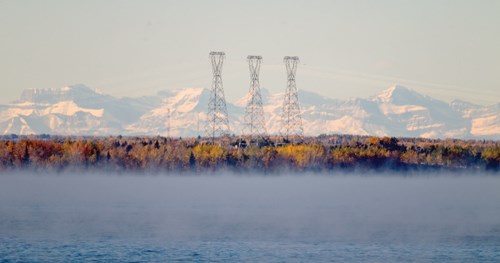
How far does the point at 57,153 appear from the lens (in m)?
165

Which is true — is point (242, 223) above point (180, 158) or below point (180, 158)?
below

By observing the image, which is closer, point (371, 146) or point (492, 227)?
point (492, 227)

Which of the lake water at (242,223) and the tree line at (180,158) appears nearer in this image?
the lake water at (242,223)

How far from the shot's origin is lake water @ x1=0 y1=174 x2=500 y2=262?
6419 centimetres

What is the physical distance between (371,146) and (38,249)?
444 feet

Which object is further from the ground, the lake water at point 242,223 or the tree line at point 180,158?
the tree line at point 180,158

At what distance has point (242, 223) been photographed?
268 ft

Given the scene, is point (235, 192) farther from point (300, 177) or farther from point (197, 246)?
point (197, 246)

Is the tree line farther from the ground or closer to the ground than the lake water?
farther from the ground

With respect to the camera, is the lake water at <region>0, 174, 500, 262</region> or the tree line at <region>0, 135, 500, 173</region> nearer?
the lake water at <region>0, 174, 500, 262</region>

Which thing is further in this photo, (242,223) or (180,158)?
(180,158)

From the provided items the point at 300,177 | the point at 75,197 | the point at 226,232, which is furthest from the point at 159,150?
the point at 226,232

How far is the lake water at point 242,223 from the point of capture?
211 ft

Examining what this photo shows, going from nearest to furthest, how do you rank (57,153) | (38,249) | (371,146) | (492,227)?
1. (38,249)
2. (492,227)
3. (57,153)
4. (371,146)
